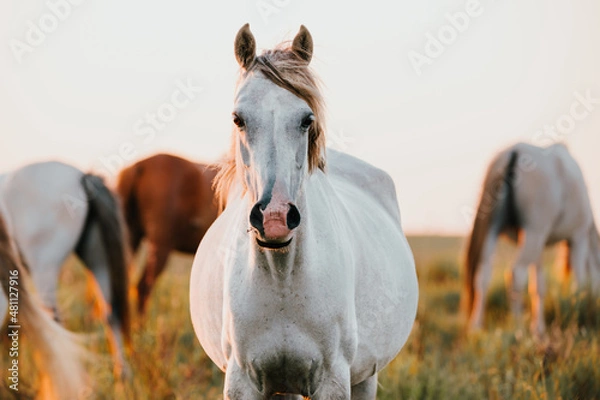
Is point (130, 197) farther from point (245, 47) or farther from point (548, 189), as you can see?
point (245, 47)

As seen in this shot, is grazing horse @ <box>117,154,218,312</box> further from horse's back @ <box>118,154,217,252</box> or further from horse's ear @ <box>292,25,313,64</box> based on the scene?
horse's ear @ <box>292,25,313,64</box>

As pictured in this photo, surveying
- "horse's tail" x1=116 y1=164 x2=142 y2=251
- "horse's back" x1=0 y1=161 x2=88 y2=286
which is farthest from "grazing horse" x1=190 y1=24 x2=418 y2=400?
"horse's tail" x1=116 y1=164 x2=142 y2=251

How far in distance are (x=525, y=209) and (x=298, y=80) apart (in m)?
6.28

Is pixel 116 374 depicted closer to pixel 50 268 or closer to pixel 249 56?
pixel 50 268

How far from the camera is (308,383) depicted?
106 inches

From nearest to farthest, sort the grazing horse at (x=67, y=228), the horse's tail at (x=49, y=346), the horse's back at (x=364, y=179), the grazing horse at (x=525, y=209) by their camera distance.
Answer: the horse's back at (x=364, y=179) < the horse's tail at (x=49, y=346) < the grazing horse at (x=67, y=228) < the grazing horse at (x=525, y=209)

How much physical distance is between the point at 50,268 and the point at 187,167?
2602 millimetres

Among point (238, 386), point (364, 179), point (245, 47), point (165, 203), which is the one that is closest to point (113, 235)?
point (165, 203)

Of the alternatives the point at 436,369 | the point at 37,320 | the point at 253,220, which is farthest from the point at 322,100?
the point at 436,369

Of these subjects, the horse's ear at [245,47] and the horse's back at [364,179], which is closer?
the horse's ear at [245,47]

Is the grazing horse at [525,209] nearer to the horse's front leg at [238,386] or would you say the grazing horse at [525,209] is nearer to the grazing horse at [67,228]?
the grazing horse at [67,228]

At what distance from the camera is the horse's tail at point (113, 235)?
6.64 m

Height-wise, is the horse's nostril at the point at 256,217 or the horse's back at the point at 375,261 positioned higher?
the horse's nostril at the point at 256,217

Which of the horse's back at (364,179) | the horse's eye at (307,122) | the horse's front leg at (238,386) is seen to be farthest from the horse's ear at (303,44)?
the horse's front leg at (238,386)
